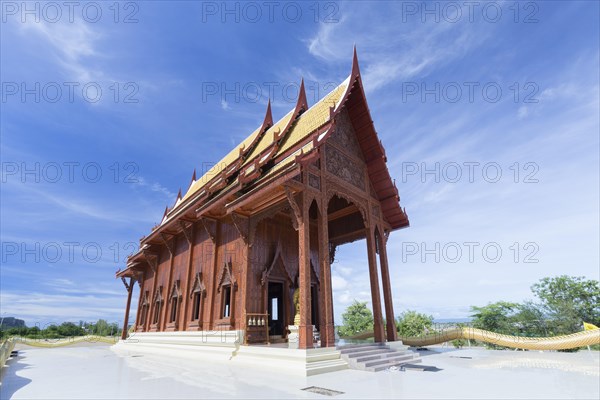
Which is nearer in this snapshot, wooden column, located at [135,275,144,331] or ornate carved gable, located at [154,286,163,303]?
ornate carved gable, located at [154,286,163,303]

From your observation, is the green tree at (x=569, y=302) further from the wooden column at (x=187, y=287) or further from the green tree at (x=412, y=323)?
the wooden column at (x=187, y=287)

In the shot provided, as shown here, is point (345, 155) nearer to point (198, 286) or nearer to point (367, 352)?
point (367, 352)

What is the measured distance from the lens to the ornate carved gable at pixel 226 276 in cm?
924

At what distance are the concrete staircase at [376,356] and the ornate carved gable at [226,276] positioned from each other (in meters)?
3.84

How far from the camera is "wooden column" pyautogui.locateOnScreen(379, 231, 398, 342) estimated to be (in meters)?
9.18

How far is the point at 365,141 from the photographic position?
35.2 feet

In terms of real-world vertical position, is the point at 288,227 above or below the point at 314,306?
above

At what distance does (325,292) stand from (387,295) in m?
3.34

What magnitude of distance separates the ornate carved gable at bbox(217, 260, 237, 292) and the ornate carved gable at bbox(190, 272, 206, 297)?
1.07 meters

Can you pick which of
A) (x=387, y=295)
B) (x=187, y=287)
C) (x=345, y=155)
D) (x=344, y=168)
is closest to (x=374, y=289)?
(x=387, y=295)

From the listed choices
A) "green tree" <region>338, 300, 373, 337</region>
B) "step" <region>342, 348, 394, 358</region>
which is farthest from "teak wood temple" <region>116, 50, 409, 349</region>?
"green tree" <region>338, 300, 373, 337</region>

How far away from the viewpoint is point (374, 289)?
8953 millimetres

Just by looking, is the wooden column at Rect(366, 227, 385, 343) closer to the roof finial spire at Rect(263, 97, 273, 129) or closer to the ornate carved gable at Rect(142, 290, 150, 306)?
the roof finial spire at Rect(263, 97, 273, 129)

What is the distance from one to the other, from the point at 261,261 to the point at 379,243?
4.08 metres
